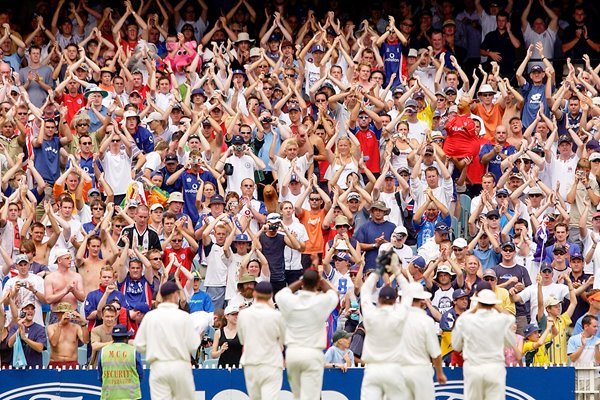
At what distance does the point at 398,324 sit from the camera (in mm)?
19344

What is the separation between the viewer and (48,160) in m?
26.6

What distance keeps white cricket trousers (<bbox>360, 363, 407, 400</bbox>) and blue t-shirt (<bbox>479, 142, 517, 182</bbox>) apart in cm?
804

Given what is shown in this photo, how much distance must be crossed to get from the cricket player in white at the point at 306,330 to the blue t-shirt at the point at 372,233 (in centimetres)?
519

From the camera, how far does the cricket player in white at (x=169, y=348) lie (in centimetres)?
1950

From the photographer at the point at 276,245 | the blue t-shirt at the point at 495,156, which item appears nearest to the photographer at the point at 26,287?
the photographer at the point at 276,245

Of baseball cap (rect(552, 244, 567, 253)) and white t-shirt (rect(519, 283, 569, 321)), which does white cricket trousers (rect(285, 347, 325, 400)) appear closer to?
white t-shirt (rect(519, 283, 569, 321))

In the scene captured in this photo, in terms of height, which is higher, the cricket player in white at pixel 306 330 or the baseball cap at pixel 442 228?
the baseball cap at pixel 442 228

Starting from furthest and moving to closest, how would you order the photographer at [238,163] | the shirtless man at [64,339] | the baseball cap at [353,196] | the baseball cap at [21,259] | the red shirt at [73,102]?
1. the red shirt at [73,102]
2. the photographer at [238,163]
3. the baseball cap at [353,196]
4. the baseball cap at [21,259]
5. the shirtless man at [64,339]

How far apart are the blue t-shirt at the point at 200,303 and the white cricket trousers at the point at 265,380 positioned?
398 cm

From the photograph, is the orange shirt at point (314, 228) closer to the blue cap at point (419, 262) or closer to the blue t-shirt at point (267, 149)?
the blue t-shirt at point (267, 149)

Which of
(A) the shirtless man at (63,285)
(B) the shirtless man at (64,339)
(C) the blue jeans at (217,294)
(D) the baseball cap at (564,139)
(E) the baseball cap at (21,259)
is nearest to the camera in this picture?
(B) the shirtless man at (64,339)

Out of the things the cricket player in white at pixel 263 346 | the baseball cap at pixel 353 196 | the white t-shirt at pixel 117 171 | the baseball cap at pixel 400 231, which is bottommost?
the cricket player in white at pixel 263 346

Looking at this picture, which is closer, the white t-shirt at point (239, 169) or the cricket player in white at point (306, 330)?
the cricket player in white at point (306, 330)

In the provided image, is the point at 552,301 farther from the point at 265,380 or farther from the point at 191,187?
the point at 191,187
